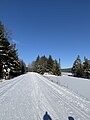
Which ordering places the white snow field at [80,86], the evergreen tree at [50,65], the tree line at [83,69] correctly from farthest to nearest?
the evergreen tree at [50,65] < the tree line at [83,69] < the white snow field at [80,86]

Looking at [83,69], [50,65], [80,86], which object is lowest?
[80,86]

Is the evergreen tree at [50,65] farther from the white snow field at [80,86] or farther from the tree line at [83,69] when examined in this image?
the white snow field at [80,86]

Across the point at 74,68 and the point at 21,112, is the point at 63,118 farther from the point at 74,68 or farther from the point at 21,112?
the point at 74,68

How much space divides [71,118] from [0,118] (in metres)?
2.68

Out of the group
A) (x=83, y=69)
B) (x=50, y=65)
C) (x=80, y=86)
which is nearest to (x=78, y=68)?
(x=83, y=69)

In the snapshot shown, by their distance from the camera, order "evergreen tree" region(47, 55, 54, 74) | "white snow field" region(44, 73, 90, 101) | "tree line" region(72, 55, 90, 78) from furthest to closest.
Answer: "evergreen tree" region(47, 55, 54, 74), "tree line" region(72, 55, 90, 78), "white snow field" region(44, 73, 90, 101)

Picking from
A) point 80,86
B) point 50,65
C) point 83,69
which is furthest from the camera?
point 50,65

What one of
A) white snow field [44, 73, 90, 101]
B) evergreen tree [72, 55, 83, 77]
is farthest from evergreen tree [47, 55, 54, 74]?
white snow field [44, 73, 90, 101]

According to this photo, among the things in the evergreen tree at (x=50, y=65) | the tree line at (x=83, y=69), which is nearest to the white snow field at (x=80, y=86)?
the tree line at (x=83, y=69)

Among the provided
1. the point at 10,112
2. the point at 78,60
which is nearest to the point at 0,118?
the point at 10,112

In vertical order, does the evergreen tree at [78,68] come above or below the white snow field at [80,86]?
above

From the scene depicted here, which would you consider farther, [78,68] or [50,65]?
[50,65]

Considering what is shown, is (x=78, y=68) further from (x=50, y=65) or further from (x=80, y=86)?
(x=80, y=86)

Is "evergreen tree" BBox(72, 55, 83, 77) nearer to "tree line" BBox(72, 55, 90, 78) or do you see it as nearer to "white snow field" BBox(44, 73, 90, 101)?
"tree line" BBox(72, 55, 90, 78)
